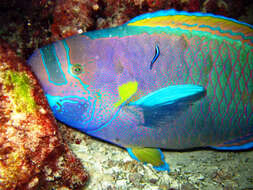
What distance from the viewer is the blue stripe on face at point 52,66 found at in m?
1.72

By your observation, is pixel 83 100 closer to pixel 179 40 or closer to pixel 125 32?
pixel 125 32

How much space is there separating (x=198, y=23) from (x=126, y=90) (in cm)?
105

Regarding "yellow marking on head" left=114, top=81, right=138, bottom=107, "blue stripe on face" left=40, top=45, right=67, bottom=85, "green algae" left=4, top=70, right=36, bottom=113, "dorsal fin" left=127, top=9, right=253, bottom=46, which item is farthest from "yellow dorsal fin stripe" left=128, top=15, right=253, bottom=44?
"green algae" left=4, top=70, right=36, bottom=113

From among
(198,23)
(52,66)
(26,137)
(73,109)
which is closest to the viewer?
(26,137)

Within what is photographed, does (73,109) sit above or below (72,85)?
below

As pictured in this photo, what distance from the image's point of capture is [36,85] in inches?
64.4

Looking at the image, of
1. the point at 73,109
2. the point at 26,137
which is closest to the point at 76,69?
the point at 73,109

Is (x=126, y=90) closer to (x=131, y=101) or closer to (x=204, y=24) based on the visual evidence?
(x=131, y=101)

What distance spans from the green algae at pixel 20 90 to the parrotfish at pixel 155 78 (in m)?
0.18

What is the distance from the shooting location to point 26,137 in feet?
4.67

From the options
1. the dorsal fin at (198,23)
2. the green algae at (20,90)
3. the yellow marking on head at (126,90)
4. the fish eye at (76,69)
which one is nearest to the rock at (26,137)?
the green algae at (20,90)

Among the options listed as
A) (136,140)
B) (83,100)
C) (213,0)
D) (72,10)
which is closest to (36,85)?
(83,100)

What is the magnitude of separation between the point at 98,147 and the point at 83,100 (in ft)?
3.24

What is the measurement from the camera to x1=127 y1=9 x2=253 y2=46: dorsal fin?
1.90 meters
